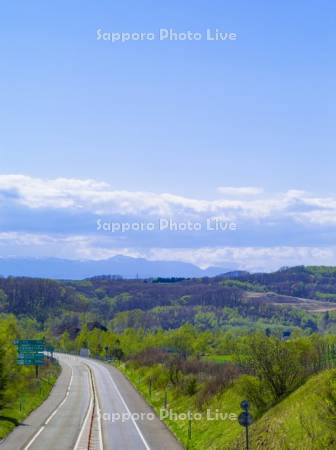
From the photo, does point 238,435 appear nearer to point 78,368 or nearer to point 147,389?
point 147,389

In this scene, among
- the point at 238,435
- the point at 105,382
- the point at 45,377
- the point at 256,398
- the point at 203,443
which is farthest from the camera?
the point at 45,377

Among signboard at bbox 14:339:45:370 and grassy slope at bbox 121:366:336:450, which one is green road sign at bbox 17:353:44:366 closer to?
signboard at bbox 14:339:45:370

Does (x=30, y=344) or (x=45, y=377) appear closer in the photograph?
(x=30, y=344)

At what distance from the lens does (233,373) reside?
49781 millimetres

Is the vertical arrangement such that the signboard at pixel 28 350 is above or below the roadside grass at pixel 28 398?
above

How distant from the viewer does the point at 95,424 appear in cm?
4209

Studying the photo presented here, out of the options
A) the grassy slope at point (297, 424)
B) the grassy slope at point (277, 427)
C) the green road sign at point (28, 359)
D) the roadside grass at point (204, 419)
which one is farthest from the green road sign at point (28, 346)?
the grassy slope at point (297, 424)

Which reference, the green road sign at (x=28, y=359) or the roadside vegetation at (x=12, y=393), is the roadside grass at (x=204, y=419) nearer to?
the roadside vegetation at (x=12, y=393)

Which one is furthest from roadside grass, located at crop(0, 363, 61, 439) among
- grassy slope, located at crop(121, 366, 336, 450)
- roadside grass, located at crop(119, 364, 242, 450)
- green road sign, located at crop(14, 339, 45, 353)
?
grassy slope, located at crop(121, 366, 336, 450)

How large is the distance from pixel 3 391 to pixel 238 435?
21173mm

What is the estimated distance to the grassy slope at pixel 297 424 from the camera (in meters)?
23.5

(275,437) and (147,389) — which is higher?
(275,437)

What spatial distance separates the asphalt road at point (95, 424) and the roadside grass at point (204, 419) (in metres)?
0.73

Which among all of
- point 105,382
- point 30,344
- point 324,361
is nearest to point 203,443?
point 324,361
